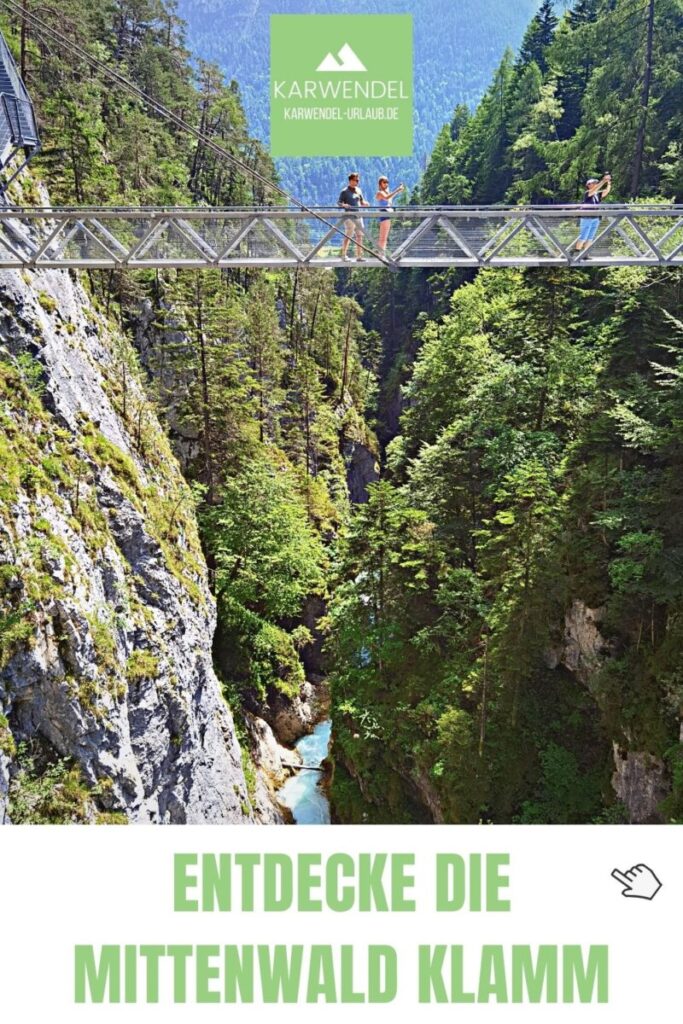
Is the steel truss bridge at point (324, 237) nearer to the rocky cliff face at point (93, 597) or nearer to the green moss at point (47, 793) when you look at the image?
the rocky cliff face at point (93, 597)

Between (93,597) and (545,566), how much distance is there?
12.7 meters

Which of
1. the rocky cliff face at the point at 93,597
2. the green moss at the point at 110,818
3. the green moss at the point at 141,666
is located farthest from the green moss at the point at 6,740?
the green moss at the point at 141,666

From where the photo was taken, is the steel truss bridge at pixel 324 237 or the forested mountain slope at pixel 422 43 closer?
the steel truss bridge at pixel 324 237

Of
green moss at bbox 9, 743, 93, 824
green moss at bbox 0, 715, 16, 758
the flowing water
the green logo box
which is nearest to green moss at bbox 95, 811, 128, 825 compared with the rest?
green moss at bbox 9, 743, 93, 824

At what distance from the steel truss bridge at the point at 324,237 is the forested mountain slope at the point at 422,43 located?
7448cm

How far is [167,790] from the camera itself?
17.0m

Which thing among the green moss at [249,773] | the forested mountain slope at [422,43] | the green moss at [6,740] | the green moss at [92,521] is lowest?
the green moss at [249,773]

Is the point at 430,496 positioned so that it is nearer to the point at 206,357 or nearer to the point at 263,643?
the point at 263,643

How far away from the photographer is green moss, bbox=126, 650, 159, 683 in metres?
16.6

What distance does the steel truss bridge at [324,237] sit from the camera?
13805mm

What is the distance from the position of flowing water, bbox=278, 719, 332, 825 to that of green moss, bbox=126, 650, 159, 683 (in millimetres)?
11533

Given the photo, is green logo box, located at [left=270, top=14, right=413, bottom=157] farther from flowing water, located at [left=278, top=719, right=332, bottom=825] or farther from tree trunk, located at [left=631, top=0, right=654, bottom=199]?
flowing water, located at [left=278, top=719, right=332, bottom=825]

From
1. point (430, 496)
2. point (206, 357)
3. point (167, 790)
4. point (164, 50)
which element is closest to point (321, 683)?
point (430, 496)

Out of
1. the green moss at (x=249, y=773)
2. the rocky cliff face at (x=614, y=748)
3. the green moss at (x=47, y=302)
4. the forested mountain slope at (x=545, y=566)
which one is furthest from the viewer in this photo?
the green moss at (x=249, y=773)
